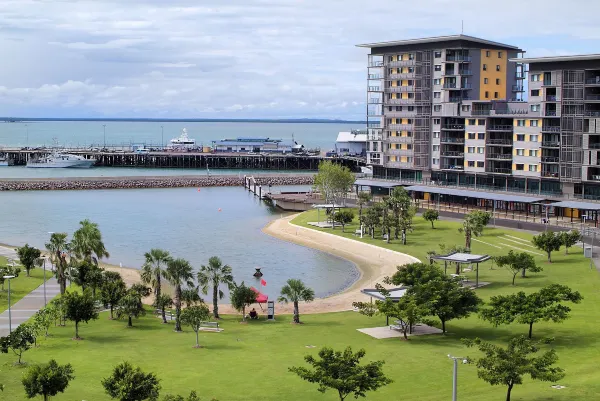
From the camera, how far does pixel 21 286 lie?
70.2 metres

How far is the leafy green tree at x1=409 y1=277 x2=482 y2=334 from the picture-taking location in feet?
176

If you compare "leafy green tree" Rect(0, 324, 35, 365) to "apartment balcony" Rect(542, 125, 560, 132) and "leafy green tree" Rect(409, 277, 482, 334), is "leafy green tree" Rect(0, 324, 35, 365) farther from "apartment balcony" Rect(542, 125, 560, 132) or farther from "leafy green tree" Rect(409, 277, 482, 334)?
"apartment balcony" Rect(542, 125, 560, 132)

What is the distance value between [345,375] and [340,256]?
55.9 m

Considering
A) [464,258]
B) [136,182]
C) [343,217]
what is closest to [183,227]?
[343,217]

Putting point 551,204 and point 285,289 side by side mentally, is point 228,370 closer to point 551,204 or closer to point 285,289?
point 285,289

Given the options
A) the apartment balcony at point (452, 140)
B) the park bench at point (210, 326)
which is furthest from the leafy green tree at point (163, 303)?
the apartment balcony at point (452, 140)

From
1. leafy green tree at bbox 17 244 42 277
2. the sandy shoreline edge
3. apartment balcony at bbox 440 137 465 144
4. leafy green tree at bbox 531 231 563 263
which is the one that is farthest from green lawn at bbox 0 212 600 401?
apartment balcony at bbox 440 137 465 144

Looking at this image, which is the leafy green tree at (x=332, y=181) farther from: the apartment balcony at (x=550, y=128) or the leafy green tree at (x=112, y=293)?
the leafy green tree at (x=112, y=293)

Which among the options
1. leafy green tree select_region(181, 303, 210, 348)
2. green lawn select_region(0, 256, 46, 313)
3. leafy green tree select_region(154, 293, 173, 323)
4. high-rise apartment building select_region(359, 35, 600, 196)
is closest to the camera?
leafy green tree select_region(181, 303, 210, 348)

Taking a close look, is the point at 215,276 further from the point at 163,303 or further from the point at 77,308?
the point at 77,308

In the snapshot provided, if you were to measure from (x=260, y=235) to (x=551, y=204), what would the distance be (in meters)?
37.2

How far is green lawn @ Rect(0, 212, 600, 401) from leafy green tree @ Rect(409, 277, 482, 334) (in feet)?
4.98

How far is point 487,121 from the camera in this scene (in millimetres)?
117750

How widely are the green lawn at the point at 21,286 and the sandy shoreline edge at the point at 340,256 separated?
785 centimetres
